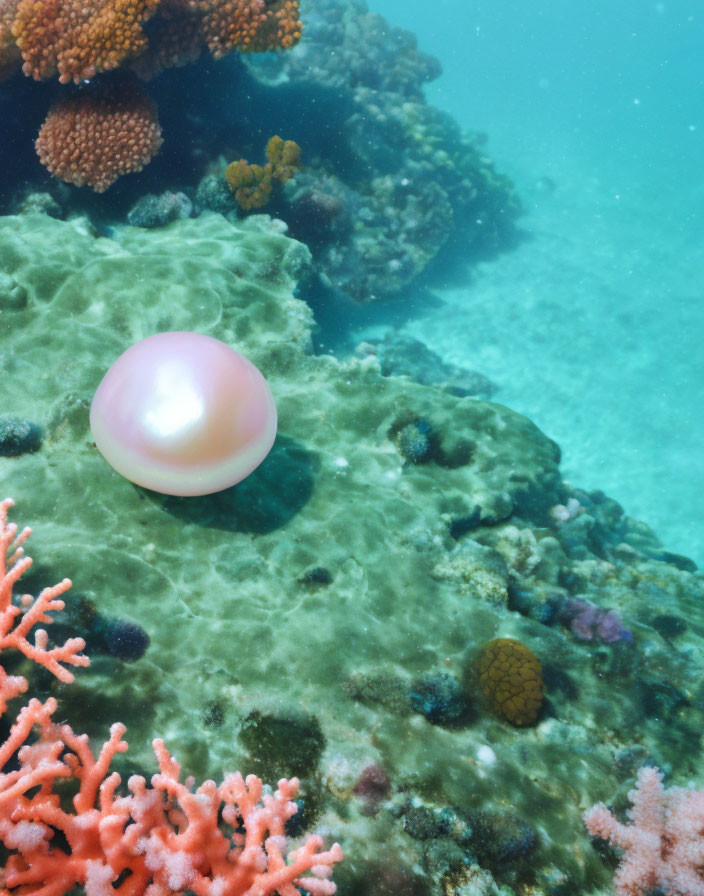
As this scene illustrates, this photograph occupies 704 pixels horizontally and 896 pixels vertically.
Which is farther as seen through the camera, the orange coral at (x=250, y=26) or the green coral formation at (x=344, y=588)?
the orange coral at (x=250, y=26)

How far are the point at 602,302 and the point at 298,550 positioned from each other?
15.7 metres

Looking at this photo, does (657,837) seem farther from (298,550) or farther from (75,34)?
(75,34)

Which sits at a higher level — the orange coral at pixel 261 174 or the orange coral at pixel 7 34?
the orange coral at pixel 7 34

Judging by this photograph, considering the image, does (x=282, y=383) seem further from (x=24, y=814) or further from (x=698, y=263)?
(x=698, y=263)

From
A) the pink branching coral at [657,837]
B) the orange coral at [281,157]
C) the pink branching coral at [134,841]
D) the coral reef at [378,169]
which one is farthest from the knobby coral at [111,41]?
the pink branching coral at [657,837]

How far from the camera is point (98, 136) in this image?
7.24m

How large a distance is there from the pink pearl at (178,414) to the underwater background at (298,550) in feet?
0.66

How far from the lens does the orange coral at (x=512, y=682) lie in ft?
13.8

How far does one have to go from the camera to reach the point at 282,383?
20.7 ft

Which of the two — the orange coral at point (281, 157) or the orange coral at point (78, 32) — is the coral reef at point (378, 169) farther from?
the orange coral at point (78, 32)

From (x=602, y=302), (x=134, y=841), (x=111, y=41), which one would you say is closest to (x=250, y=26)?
(x=111, y=41)

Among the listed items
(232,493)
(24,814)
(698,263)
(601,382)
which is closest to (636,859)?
(24,814)

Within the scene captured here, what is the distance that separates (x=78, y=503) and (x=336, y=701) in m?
2.71

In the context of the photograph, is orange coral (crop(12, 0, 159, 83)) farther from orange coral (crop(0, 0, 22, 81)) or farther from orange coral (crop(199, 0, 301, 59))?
orange coral (crop(199, 0, 301, 59))
